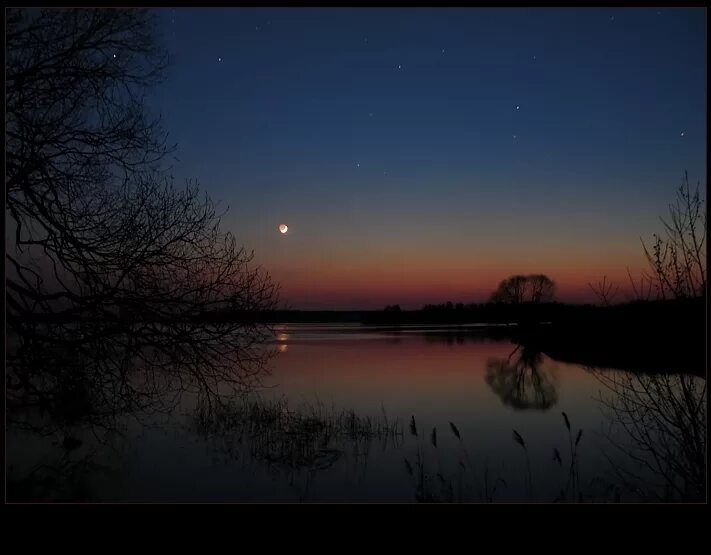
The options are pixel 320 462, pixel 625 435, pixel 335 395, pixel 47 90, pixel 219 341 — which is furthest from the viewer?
pixel 335 395

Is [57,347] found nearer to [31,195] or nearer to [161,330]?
[161,330]

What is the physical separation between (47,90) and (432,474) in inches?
218

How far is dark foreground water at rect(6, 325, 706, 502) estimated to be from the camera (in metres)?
4.84

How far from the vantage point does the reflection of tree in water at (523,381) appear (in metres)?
11.1

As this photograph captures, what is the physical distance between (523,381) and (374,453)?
7.05 m

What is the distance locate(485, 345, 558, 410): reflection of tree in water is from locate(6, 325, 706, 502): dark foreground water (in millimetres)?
100

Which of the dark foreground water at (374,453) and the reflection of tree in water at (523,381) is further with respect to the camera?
the reflection of tree in water at (523,381)

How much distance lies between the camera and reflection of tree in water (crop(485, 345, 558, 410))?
11.1 metres

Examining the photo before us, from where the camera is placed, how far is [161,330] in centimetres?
455

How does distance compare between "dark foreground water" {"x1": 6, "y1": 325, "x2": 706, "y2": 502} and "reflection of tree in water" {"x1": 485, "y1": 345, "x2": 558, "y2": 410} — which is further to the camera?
"reflection of tree in water" {"x1": 485, "y1": 345, "x2": 558, "y2": 410}

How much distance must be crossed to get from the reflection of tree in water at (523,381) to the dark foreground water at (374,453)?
10 cm
